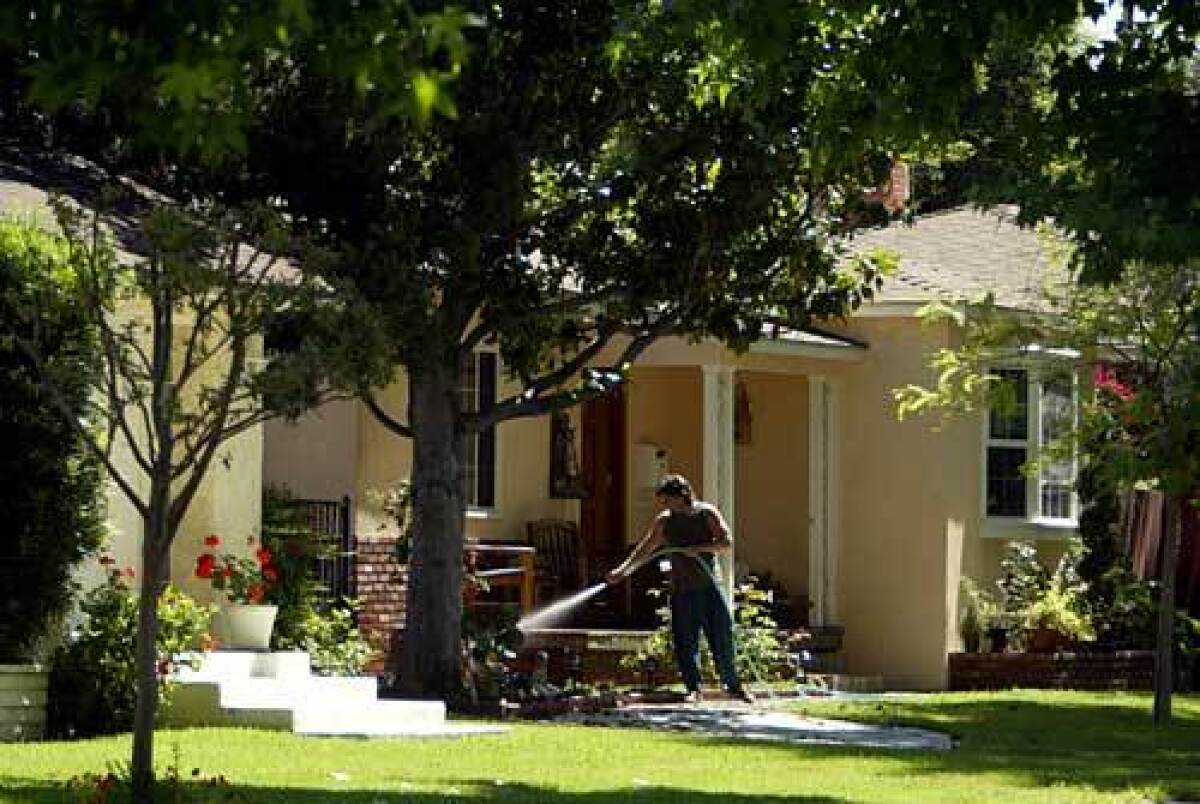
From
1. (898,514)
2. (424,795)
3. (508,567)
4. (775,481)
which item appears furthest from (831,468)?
(424,795)

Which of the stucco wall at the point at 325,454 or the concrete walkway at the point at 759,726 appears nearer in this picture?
the concrete walkway at the point at 759,726

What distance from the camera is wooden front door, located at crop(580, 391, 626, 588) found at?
27844mm

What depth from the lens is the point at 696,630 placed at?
71.4ft

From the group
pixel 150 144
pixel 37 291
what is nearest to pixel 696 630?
pixel 37 291

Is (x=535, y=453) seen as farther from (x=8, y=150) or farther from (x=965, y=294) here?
(x=8, y=150)

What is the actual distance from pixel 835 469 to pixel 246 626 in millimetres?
10418

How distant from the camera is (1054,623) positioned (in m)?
26.6

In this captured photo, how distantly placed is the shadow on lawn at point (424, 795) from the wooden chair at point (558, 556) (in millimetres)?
11785

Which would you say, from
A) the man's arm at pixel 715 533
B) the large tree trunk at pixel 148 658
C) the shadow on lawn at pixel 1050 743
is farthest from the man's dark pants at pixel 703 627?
the large tree trunk at pixel 148 658

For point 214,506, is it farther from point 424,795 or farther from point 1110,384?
point 1110,384

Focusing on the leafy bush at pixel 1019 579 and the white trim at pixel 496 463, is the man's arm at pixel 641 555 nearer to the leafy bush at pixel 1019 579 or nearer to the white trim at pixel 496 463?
the white trim at pixel 496 463

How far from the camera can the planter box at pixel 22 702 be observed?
16297mm

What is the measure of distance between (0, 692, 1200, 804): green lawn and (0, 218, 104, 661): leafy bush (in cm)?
115

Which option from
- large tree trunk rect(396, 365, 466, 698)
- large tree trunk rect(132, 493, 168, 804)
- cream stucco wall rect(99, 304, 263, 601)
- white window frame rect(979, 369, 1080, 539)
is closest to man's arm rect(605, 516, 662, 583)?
large tree trunk rect(396, 365, 466, 698)
